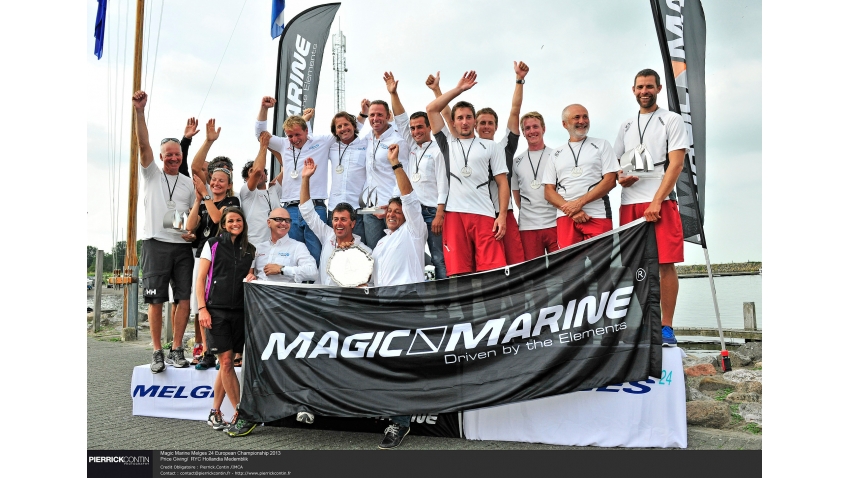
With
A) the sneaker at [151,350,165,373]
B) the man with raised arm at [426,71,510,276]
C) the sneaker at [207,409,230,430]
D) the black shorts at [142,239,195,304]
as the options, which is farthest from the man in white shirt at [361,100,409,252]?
the sneaker at [151,350,165,373]

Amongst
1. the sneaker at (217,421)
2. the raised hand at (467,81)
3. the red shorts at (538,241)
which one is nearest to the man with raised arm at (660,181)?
the red shorts at (538,241)

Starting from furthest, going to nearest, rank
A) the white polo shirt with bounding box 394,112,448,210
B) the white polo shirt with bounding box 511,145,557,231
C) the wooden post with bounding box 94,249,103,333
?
1. the wooden post with bounding box 94,249,103,333
2. the white polo shirt with bounding box 394,112,448,210
3. the white polo shirt with bounding box 511,145,557,231

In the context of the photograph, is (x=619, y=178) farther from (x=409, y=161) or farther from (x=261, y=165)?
(x=261, y=165)

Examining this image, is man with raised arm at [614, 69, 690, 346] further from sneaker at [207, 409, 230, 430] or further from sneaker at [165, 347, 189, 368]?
sneaker at [165, 347, 189, 368]

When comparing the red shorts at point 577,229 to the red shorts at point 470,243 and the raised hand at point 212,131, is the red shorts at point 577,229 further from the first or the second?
the raised hand at point 212,131

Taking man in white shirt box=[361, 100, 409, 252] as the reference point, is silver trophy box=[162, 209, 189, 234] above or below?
below

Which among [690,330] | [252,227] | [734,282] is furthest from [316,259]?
[690,330]

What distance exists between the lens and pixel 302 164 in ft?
20.0

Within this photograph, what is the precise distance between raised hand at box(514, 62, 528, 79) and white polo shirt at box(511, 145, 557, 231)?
2.09 ft

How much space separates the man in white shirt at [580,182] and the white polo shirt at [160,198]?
334 cm

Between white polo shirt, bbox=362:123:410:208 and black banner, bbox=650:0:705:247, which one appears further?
white polo shirt, bbox=362:123:410:208

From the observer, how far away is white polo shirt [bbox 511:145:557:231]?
521 cm

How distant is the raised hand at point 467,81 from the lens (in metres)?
4.98

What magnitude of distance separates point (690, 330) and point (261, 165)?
26.1ft
